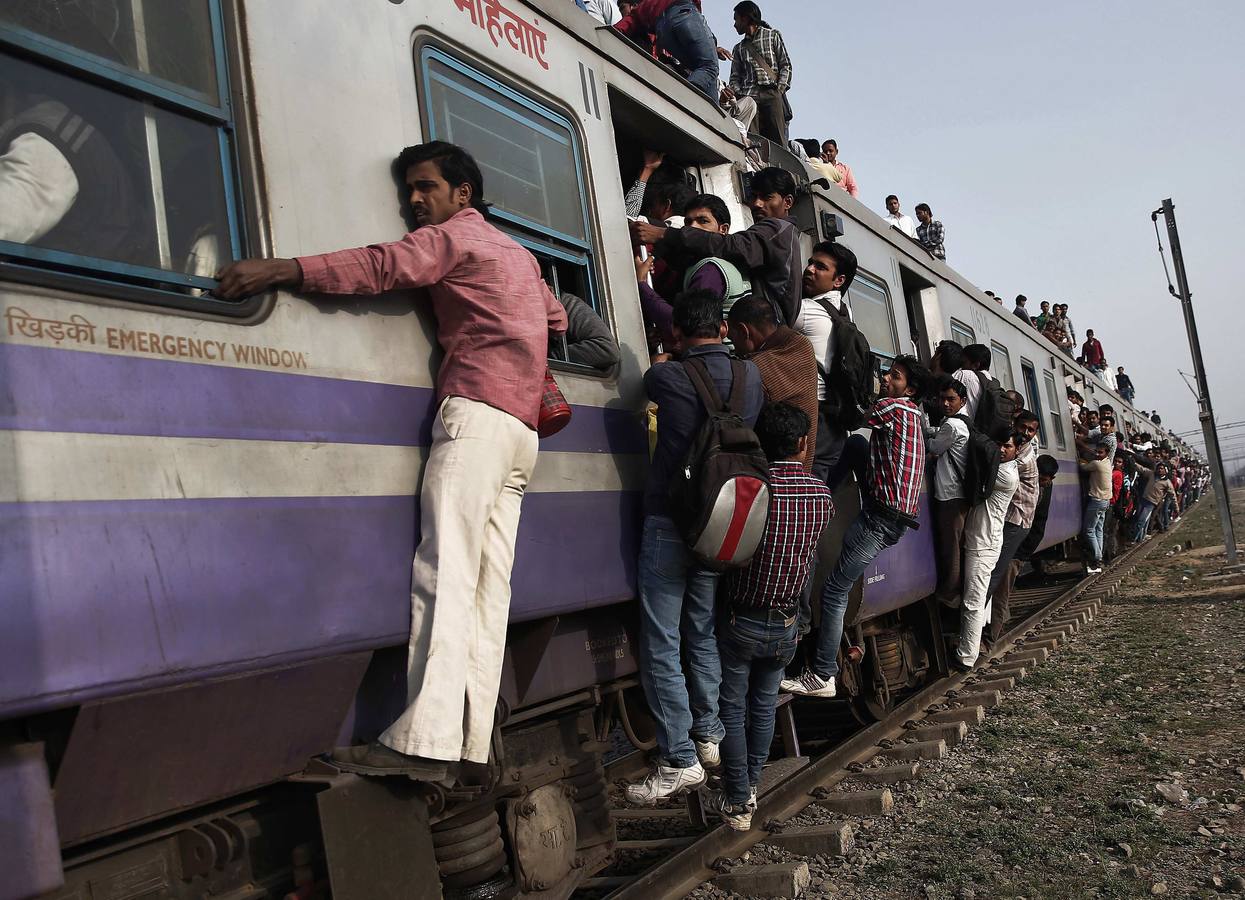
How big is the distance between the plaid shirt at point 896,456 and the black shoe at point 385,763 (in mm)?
3164

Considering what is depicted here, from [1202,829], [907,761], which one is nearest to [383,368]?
[1202,829]

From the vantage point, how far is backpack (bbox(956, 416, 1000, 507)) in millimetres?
7008

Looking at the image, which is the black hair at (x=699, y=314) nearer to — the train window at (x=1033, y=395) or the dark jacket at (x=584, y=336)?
the dark jacket at (x=584, y=336)

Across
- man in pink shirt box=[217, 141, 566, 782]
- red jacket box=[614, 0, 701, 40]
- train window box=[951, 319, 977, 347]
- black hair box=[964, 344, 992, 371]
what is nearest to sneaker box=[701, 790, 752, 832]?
man in pink shirt box=[217, 141, 566, 782]

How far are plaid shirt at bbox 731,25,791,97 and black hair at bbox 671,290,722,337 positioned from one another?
12.2ft

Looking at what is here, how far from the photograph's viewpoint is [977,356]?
25.6 feet

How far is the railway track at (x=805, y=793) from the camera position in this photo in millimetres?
→ 4297

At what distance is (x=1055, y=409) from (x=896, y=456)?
321 inches

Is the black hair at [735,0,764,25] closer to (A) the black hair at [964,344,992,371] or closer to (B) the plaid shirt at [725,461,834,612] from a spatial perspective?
(A) the black hair at [964,344,992,371]

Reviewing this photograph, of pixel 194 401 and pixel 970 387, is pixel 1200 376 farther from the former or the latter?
pixel 194 401

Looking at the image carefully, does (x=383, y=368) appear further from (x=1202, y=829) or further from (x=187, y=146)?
(x=1202, y=829)

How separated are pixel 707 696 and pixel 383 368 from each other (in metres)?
1.96

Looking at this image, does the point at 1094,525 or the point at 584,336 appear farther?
the point at 1094,525

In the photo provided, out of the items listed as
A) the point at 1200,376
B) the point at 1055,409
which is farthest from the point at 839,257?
the point at 1200,376
